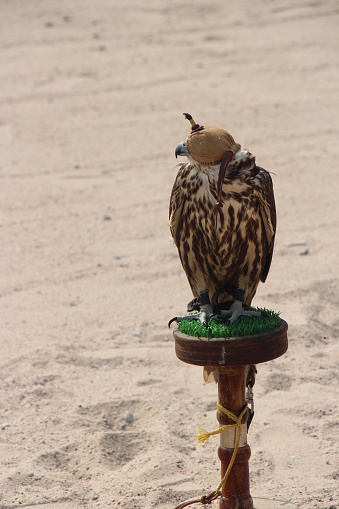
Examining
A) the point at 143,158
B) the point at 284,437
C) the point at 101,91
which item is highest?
the point at 101,91

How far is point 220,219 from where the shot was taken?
2.85m

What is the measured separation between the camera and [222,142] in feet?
8.96

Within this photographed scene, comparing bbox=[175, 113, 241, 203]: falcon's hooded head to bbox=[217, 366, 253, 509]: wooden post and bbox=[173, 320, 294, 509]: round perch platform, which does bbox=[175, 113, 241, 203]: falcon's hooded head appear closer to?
bbox=[173, 320, 294, 509]: round perch platform

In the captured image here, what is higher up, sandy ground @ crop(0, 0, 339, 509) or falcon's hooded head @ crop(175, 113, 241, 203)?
falcon's hooded head @ crop(175, 113, 241, 203)

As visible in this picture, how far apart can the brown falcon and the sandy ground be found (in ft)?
2.95

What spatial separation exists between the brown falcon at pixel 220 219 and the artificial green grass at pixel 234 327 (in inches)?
1.3

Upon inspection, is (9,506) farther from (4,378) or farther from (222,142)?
(222,142)

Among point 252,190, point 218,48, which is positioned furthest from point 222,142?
point 218,48

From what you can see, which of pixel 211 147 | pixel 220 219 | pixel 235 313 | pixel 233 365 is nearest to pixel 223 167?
pixel 211 147

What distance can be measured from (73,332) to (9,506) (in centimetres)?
154

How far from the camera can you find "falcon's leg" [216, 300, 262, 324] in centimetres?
283

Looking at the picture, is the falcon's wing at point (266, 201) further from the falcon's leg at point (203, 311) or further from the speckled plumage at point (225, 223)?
the falcon's leg at point (203, 311)

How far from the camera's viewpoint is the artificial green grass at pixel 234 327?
8.93 feet

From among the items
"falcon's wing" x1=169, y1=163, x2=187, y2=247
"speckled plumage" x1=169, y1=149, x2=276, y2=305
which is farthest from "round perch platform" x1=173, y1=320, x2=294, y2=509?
"falcon's wing" x1=169, y1=163, x2=187, y2=247
